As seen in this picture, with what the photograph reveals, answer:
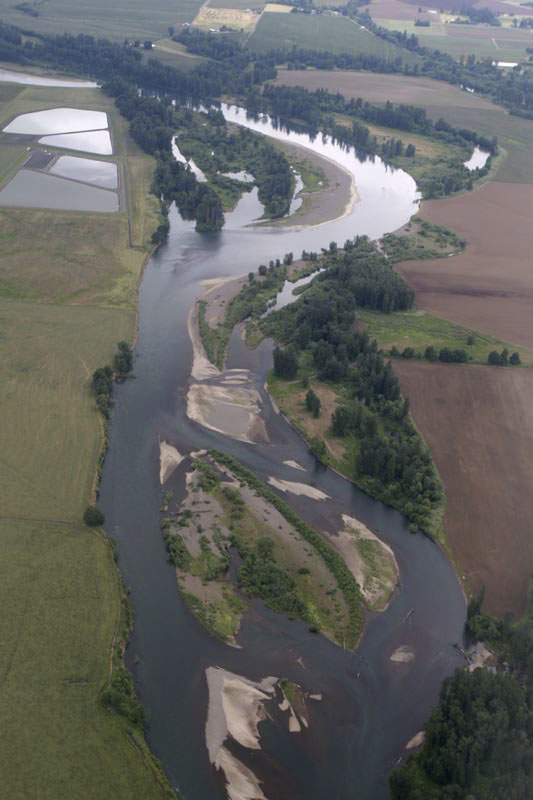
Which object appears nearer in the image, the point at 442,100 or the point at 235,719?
the point at 235,719

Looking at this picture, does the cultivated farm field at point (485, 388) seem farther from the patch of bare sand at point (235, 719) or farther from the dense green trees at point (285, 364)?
the patch of bare sand at point (235, 719)

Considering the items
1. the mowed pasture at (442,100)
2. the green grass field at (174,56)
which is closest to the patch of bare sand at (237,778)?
the mowed pasture at (442,100)

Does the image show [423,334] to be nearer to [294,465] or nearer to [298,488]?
[294,465]

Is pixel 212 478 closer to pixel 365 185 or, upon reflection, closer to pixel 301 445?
pixel 301 445

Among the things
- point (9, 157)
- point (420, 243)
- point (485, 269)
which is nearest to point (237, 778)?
point (485, 269)

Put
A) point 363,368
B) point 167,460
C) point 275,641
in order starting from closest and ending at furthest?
point 275,641, point 167,460, point 363,368

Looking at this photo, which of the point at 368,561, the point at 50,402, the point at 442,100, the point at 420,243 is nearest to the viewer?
the point at 368,561

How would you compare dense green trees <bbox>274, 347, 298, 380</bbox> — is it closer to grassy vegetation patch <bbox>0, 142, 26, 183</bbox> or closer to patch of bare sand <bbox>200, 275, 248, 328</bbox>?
patch of bare sand <bbox>200, 275, 248, 328</bbox>

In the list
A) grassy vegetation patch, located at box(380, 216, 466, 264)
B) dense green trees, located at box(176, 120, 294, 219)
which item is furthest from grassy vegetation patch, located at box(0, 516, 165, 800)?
dense green trees, located at box(176, 120, 294, 219)
